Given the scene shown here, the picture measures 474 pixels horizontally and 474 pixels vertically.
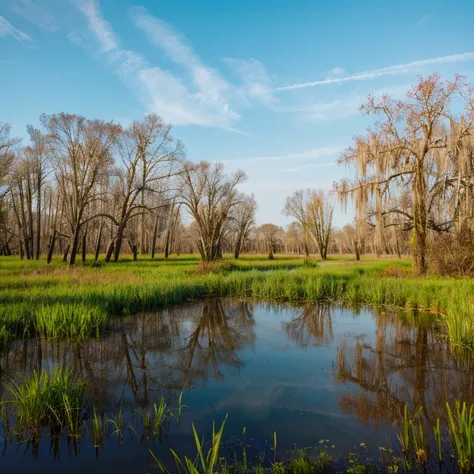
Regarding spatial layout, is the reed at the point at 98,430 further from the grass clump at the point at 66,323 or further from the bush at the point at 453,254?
the bush at the point at 453,254

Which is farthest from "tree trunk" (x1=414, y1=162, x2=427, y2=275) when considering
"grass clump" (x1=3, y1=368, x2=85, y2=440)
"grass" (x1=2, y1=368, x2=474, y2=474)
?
"grass clump" (x1=3, y1=368, x2=85, y2=440)

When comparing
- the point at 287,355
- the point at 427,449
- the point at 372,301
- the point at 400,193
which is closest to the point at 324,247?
the point at 400,193

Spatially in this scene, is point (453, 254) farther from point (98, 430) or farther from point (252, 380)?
point (98, 430)

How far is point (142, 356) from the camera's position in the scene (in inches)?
253

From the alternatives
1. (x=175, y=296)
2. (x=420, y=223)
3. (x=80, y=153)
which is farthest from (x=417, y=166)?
(x=80, y=153)

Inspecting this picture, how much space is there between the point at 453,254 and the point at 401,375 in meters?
11.4

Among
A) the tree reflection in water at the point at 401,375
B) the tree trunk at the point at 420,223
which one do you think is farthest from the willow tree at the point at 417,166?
the tree reflection in water at the point at 401,375

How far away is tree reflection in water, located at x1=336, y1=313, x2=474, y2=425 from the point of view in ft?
13.9

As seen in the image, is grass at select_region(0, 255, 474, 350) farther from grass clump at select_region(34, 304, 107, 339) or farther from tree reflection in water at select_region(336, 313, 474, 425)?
tree reflection in water at select_region(336, 313, 474, 425)

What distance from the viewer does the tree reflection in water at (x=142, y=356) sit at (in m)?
4.92

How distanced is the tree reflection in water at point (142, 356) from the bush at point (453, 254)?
10.0 metres

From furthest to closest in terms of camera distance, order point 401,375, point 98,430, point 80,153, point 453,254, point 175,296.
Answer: point 80,153, point 453,254, point 175,296, point 401,375, point 98,430

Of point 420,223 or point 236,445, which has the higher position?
point 420,223

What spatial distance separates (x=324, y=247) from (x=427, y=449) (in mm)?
41844
